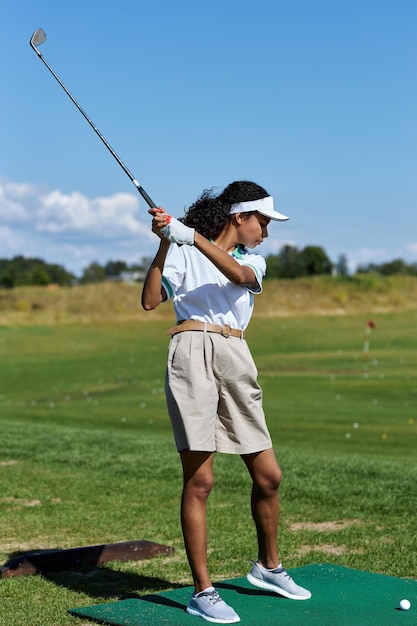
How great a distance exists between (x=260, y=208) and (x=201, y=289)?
20.4 inches

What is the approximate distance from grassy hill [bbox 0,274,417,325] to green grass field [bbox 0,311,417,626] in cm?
2206

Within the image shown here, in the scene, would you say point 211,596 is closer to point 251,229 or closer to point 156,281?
point 156,281

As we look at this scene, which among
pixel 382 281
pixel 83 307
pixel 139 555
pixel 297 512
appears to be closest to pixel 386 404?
pixel 297 512

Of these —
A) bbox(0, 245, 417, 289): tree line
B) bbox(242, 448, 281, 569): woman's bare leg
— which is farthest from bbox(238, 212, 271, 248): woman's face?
bbox(0, 245, 417, 289): tree line

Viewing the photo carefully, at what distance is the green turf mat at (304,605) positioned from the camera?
442cm

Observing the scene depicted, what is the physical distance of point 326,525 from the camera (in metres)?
6.80

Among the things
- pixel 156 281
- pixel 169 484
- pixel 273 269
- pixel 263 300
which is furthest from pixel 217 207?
pixel 273 269

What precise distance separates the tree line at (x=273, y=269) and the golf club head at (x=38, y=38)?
166 ft

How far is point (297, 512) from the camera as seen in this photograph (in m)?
7.21

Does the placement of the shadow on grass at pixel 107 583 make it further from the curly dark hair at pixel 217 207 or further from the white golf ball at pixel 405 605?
the curly dark hair at pixel 217 207

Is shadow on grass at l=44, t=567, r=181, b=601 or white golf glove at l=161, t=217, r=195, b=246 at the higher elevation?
white golf glove at l=161, t=217, r=195, b=246

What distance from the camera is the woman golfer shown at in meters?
4.57

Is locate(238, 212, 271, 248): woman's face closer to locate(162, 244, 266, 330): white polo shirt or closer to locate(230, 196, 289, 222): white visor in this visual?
locate(230, 196, 289, 222): white visor

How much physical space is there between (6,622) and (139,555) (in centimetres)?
143
